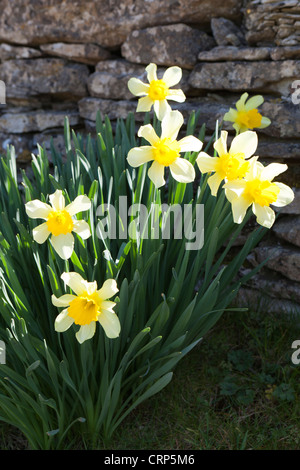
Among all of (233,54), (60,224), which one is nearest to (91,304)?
(60,224)

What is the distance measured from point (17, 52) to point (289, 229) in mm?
1500

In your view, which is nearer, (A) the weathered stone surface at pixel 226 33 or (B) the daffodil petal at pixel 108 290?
(B) the daffodil petal at pixel 108 290

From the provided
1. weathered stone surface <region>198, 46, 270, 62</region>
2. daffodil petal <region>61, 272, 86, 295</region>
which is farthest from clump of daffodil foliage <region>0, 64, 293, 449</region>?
weathered stone surface <region>198, 46, 270, 62</region>

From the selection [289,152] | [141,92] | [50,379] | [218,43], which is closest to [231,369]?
[50,379]

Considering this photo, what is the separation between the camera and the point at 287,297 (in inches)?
73.5

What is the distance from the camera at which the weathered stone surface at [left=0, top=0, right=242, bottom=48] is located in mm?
1979

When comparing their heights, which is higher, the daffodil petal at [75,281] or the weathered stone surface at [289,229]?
the daffodil petal at [75,281]

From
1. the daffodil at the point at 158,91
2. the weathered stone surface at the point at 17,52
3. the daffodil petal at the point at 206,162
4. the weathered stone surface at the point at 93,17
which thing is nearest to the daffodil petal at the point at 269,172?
the daffodil petal at the point at 206,162

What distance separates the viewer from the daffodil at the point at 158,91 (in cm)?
136

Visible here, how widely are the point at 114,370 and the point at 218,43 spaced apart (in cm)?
133

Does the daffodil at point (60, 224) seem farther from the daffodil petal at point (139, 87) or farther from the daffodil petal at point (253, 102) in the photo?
the daffodil petal at point (253, 102)

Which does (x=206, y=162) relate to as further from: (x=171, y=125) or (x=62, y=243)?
(x=62, y=243)

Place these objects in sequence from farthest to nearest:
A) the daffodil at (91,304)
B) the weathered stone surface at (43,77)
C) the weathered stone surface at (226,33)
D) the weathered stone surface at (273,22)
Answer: the weathered stone surface at (43,77) → the weathered stone surface at (226,33) → the weathered stone surface at (273,22) → the daffodil at (91,304)

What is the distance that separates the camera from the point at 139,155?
116cm
